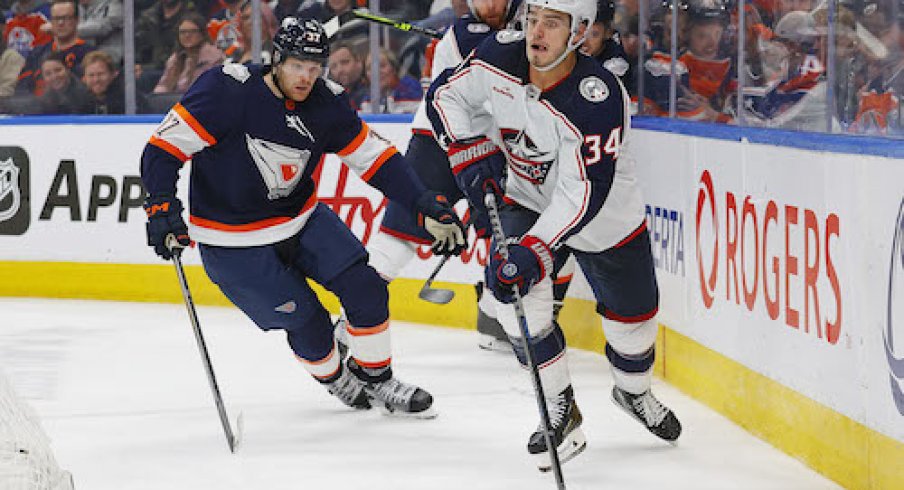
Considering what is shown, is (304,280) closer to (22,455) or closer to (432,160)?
(432,160)

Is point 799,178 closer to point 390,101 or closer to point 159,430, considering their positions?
point 159,430

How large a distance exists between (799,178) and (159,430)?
1.88m

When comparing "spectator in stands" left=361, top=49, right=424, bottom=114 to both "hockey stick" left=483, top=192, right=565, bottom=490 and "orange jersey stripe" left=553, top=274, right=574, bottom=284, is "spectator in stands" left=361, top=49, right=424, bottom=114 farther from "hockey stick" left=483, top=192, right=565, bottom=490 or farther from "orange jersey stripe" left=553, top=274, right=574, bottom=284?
"hockey stick" left=483, top=192, right=565, bottom=490

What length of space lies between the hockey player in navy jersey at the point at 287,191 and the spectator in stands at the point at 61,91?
3112 millimetres

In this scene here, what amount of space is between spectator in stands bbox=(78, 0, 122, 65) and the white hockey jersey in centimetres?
338

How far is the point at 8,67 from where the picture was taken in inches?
300

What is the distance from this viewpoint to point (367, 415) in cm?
491

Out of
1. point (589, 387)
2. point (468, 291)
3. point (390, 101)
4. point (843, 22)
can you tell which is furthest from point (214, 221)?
point (390, 101)

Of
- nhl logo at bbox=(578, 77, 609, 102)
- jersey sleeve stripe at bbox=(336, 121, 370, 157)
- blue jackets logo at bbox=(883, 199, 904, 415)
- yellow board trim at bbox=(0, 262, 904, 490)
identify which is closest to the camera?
blue jackets logo at bbox=(883, 199, 904, 415)

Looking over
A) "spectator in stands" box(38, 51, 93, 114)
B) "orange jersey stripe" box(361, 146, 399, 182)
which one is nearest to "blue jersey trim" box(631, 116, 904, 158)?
"orange jersey stripe" box(361, 146, 399, 182)

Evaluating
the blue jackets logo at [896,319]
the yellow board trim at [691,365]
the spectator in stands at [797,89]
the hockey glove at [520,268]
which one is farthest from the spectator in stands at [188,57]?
the blue jackets logo at [896,319]

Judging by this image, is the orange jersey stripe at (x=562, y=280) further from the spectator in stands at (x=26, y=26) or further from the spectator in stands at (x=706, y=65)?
the spectator in stands at (x=26, y=26)

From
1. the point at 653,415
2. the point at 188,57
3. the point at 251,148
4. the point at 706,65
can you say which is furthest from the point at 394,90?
the point at 653,415

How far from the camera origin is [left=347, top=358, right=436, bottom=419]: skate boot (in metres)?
4.80
